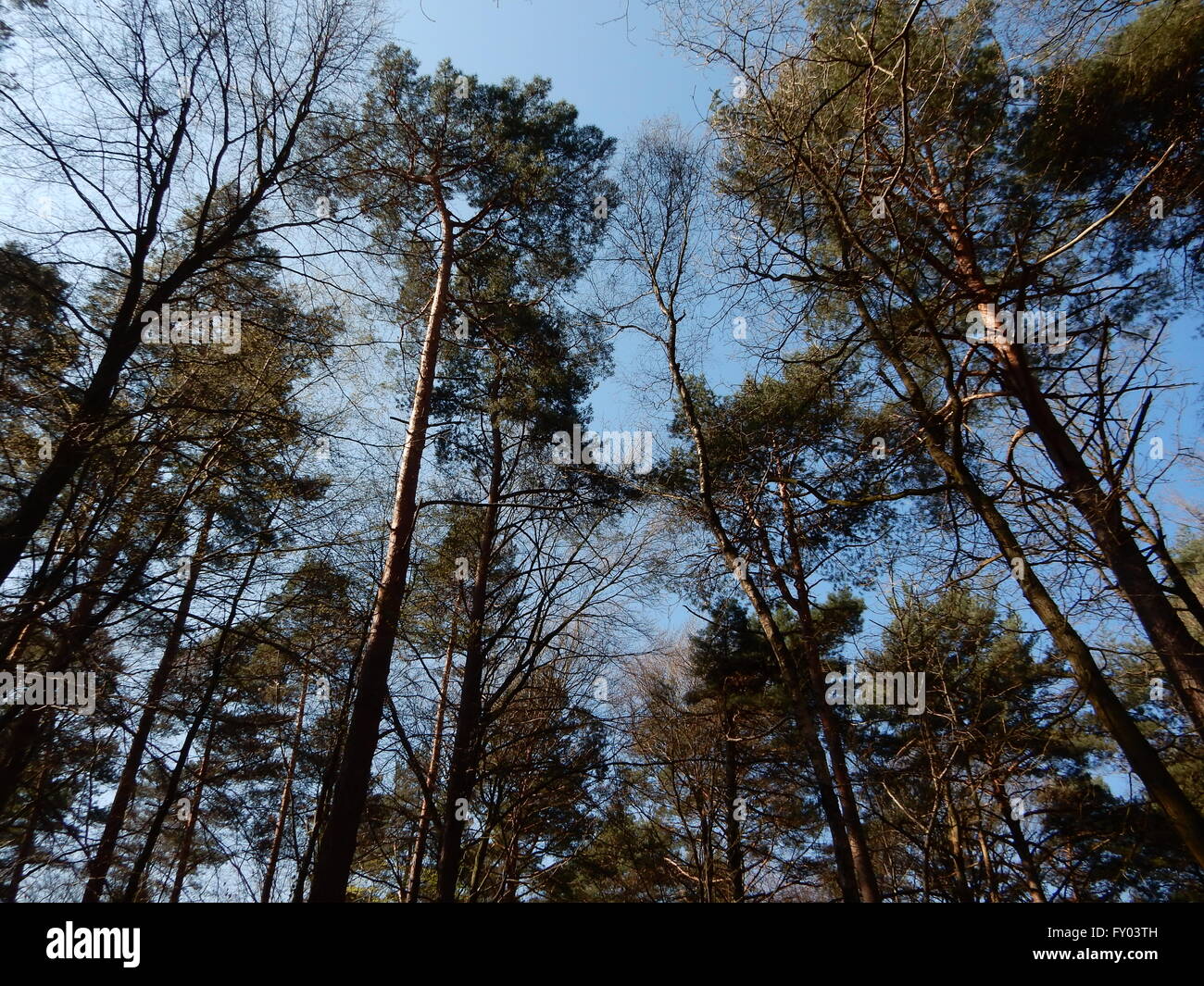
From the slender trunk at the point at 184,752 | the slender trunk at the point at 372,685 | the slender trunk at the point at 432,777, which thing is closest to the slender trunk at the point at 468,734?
the slender trunk at the point at 432,777

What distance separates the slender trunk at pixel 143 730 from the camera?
184 inches

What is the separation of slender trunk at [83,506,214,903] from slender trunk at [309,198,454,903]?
139cm

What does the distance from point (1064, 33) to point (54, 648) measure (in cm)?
872

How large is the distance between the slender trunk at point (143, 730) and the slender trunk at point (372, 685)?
1385 mm

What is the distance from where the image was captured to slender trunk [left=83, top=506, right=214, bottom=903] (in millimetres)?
4672

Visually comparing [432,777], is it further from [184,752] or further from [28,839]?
[28,839]

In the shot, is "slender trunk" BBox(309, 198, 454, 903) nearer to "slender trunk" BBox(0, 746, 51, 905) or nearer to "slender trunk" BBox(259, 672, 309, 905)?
"slender trunk" BBox(0, 746, 51, 905)

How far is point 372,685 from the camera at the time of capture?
4906 millimetres

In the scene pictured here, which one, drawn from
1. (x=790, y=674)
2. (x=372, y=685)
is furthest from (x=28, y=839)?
(x=790, y=674)

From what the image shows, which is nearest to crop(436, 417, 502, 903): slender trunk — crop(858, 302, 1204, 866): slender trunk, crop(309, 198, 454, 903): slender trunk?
crop(309, 198, 454, 903): slender trunk

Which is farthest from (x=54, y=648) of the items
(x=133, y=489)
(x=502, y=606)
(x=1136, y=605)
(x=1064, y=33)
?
(x=1064, y=33)

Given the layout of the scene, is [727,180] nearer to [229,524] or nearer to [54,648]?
[229,524]
